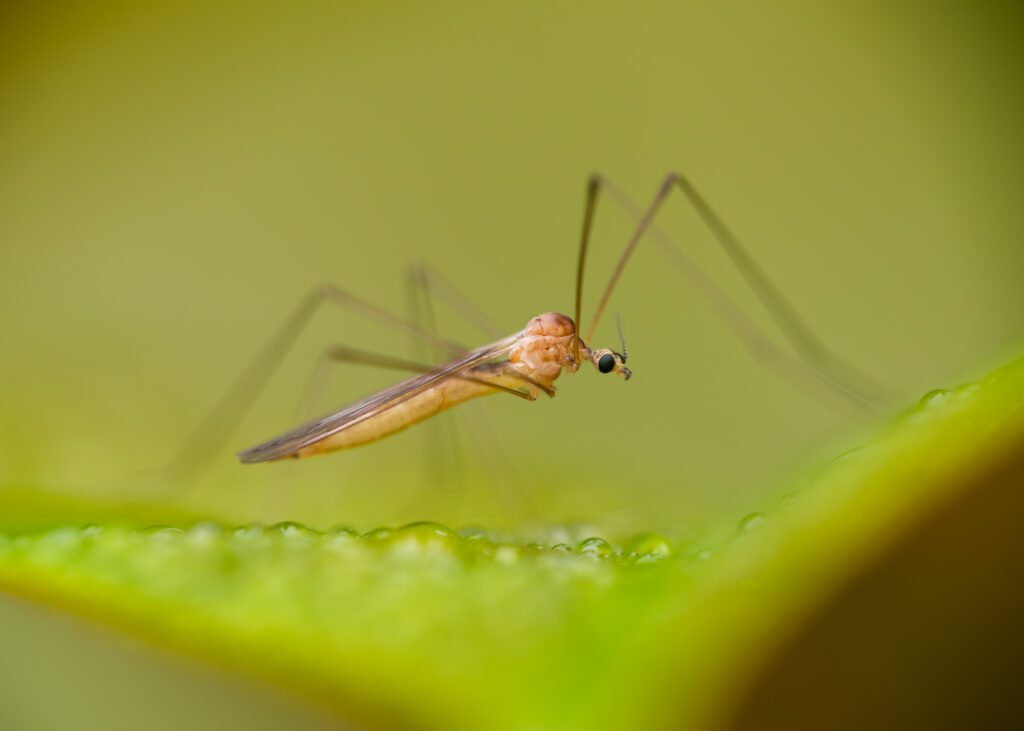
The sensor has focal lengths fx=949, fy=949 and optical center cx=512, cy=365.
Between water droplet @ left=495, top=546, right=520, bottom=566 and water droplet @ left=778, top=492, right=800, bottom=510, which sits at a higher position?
water droplet @ left=495, top=546, right=520, bottom=566

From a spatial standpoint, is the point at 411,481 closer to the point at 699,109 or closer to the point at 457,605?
the point at 699,109

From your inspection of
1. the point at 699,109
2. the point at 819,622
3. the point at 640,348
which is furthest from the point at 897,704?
the point at 699,109

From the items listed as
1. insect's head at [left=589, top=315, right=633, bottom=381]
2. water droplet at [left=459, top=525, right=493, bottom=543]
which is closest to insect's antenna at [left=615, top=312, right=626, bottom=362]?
insect's head at [left=589, top=315, right=633, bottom=381]

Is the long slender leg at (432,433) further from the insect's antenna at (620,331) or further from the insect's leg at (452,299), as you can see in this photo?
the insect's antenna at (620,331)

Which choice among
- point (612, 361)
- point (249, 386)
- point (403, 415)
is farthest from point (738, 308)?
point (249, 386)

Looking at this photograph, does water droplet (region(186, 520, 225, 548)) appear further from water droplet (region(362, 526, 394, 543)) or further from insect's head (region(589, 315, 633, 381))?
insect's head (region(589, 315, 633, 381))

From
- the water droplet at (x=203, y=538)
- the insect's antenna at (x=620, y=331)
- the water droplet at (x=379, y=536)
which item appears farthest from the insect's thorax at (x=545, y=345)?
the water droplet at (x=203, y=538)
